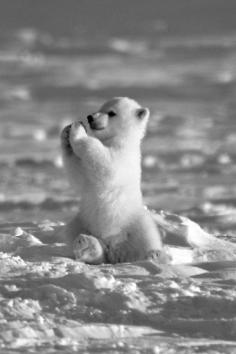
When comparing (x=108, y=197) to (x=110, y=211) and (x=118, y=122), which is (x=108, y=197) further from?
(x=118, y=122)

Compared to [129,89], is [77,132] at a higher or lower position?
lower

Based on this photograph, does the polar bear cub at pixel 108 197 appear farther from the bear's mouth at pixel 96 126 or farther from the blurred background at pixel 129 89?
the blurred background at pixel 129 89

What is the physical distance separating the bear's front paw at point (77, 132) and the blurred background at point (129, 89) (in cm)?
428

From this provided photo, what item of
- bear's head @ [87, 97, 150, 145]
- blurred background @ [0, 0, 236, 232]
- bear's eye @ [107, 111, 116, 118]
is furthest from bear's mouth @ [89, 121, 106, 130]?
blurred background @ [0, 0, 236, 232]

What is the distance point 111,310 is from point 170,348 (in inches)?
18.8

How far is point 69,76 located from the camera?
966 inches

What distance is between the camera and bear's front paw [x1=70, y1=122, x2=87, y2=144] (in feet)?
21.5

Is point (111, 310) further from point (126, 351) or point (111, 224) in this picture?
point (111, 224)

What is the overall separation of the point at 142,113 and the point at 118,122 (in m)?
0.17

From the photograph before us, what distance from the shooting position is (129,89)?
22.5 m

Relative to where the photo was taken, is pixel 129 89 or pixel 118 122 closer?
pixel 118 122

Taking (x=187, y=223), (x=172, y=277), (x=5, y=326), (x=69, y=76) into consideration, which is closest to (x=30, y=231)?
(x=187, y=223)

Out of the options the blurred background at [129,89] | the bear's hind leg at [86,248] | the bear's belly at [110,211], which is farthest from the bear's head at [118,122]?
the blurred background at [129,89]

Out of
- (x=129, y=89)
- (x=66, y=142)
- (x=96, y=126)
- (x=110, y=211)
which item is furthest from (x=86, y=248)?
(x=129, y=89)
